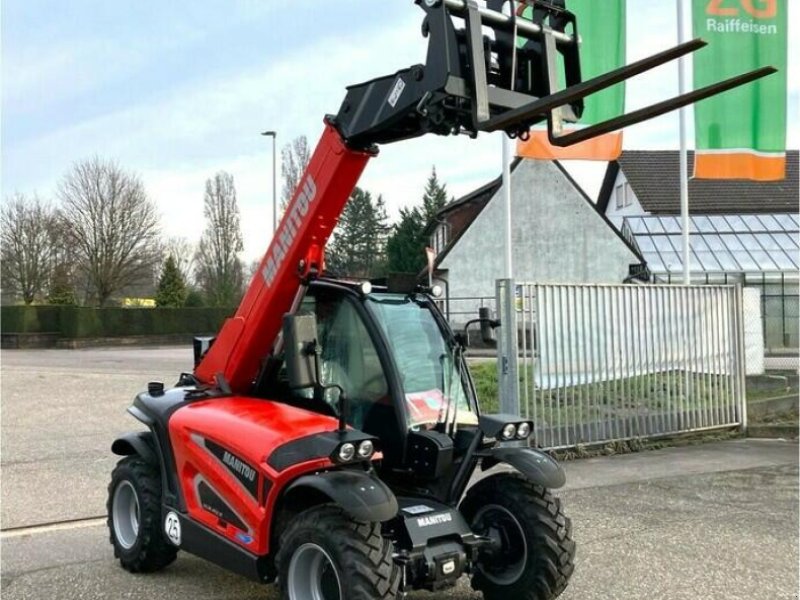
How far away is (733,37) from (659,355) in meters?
6.08

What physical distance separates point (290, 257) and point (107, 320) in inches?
1330

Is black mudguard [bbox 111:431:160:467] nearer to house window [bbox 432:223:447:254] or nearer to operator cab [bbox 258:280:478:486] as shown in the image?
operator cab [bbox 258:280:478:486]

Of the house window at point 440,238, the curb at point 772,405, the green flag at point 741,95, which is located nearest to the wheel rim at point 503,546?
the curb at point 772,405

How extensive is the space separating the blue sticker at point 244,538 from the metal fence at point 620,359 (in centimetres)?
506

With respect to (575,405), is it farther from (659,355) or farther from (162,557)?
→ (162,557)

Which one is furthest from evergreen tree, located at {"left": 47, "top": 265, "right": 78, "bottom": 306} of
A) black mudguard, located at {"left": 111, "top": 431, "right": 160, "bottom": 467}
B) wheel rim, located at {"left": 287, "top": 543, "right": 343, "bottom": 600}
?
wheel rim, located at {"left": 287, "top": 543, "right": 343, "bottom": 600}

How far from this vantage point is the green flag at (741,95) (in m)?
12.8

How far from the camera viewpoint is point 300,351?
3975mm

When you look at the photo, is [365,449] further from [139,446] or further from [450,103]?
[139,446]

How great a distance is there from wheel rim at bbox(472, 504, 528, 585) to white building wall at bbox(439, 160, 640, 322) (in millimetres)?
28998

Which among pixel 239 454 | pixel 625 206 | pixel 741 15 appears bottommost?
pixel 239 454

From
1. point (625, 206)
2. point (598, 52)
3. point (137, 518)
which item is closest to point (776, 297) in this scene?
point (625, 206)

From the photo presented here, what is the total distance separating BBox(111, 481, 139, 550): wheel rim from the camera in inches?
213

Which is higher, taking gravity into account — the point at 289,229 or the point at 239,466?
the point at 289,229
